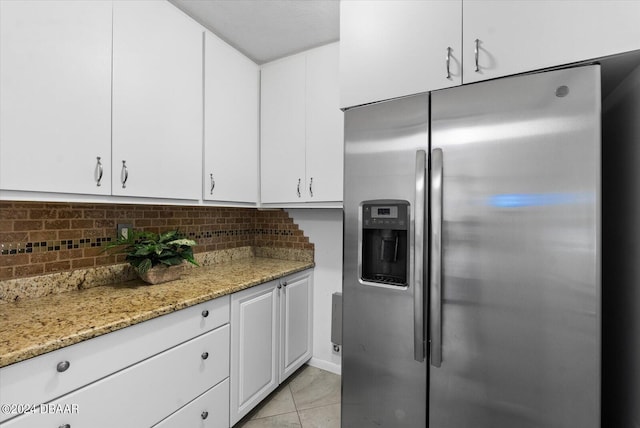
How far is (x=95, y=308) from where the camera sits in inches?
50.6

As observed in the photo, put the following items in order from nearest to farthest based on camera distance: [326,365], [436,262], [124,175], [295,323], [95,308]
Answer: [436,262] → [95,308] → [124,175] → [295,323] → [326,365]

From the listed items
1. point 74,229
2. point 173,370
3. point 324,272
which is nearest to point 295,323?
point 324,272

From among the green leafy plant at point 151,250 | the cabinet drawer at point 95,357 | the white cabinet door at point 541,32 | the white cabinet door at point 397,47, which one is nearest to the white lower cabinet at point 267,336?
the cabinet drawer at point 95,357

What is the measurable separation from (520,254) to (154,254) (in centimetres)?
176

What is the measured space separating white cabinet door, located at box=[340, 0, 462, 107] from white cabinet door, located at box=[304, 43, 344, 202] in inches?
22.9

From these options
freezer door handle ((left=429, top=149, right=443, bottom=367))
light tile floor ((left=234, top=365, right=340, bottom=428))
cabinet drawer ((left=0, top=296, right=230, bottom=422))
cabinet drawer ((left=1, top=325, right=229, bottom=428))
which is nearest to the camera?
cabinet drawer ((left=0, top=296, right=230, bottom=422))

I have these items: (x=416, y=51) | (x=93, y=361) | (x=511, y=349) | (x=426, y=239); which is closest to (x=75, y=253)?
(x=93, y=361)

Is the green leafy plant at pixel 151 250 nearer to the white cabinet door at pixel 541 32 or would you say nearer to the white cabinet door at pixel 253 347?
the white cabinet door at pixel 253 347

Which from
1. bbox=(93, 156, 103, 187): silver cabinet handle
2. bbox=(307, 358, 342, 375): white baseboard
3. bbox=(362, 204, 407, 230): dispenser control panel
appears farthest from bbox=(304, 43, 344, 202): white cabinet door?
bbox=(307, 358, 342, 375): white baseboard

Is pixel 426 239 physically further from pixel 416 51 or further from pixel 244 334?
pixel 244 334

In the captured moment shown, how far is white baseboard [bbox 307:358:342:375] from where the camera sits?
2.45 metres

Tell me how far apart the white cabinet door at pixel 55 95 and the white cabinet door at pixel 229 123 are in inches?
23.1

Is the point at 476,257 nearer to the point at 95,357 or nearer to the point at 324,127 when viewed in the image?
the point at 324,127

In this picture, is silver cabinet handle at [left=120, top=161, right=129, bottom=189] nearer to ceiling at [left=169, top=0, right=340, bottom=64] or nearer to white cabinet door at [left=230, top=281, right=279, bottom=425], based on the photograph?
white cabinet door at [left=230, top=281, right=279, bottom=425]
